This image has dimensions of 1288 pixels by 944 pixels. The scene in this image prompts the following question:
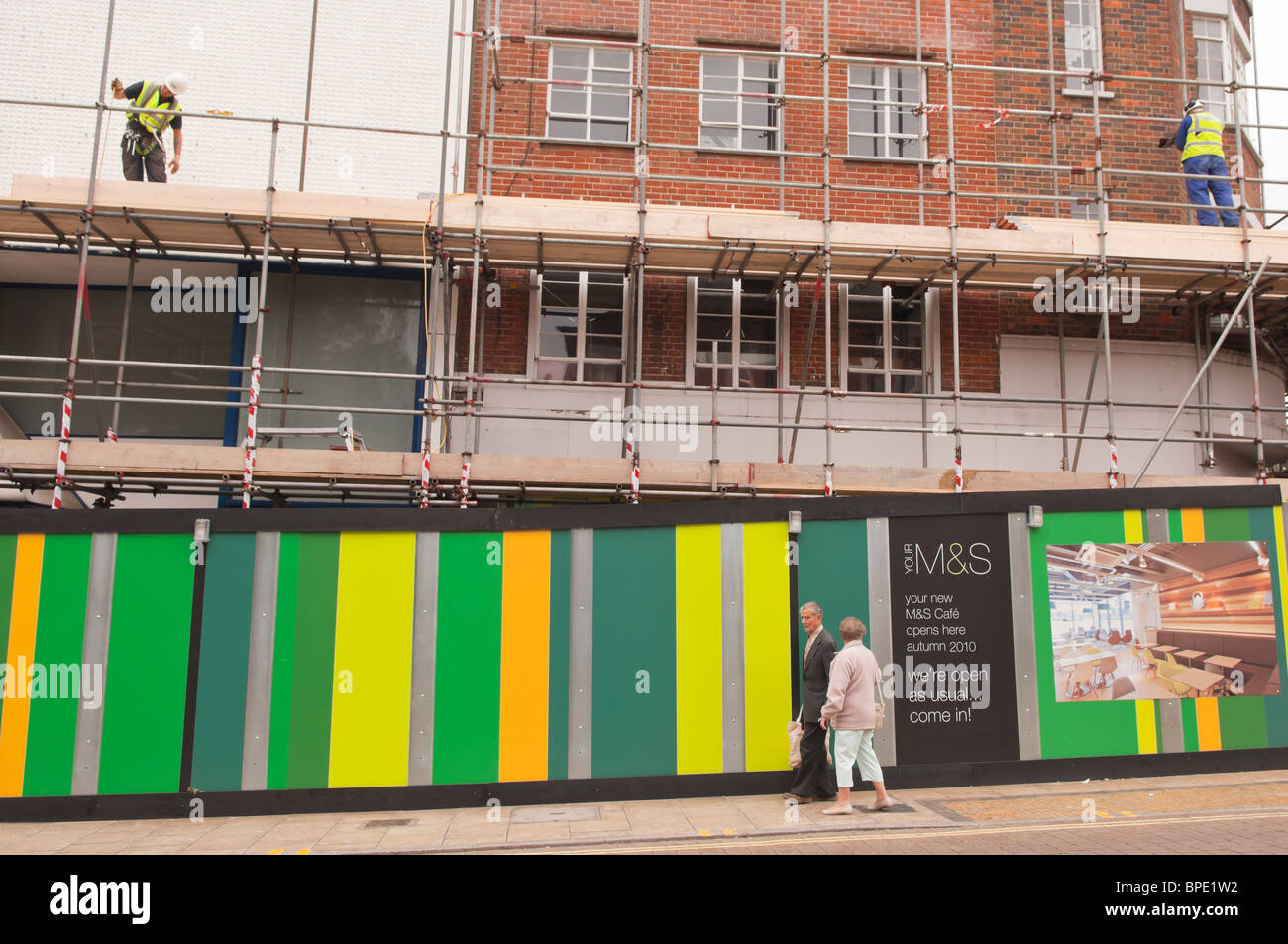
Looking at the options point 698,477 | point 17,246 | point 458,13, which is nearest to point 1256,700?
point 698,477

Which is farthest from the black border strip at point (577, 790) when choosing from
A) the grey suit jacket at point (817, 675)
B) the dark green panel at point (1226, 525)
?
the dark green panel at point (1226, 525)

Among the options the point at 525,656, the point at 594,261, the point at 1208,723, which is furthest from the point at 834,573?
the point at 594,261

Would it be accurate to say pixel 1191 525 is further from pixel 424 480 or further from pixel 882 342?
pixel 424 480

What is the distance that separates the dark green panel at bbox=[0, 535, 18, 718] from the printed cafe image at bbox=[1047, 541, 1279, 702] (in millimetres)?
9140

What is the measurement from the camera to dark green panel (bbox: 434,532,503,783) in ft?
27.9

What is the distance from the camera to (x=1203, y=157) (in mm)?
13188

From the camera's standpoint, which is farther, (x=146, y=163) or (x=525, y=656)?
(x=146, y=163)

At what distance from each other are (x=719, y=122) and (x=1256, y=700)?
9.77m

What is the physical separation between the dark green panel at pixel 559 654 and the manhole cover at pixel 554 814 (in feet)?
1.01

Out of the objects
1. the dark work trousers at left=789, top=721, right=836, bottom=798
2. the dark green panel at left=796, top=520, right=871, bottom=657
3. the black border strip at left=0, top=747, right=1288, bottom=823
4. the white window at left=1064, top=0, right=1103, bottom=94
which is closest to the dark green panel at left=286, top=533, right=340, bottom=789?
the black border strip at left=0, top=747, right=1288, bottom=823

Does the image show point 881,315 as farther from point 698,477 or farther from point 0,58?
point 0,58

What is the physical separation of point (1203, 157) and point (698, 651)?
10.1 metres

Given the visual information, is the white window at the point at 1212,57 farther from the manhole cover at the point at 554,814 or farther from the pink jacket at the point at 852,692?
the manhole cover at the point at 554,814

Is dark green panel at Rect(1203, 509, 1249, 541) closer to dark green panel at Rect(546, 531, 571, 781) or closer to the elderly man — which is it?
the elderly man
